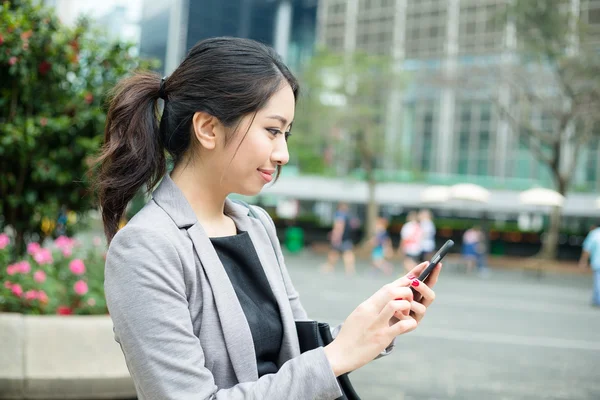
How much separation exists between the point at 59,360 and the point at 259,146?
11.0 ft

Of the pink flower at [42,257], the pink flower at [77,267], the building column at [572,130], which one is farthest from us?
the building column at [572,130]

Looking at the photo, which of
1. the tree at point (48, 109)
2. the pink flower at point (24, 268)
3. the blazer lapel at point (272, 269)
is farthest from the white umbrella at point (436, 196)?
the blazer lapel at point (272, 269)

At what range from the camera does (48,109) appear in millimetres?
5844

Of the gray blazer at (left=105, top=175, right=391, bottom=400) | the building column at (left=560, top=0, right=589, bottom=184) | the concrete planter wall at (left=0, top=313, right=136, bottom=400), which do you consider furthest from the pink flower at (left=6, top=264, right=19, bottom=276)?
the building column at (left=560, top=0, right=589, bottom=184)

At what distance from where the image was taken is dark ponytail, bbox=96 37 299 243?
1.53m

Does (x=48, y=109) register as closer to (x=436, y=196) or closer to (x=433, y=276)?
(x=433, y=276)

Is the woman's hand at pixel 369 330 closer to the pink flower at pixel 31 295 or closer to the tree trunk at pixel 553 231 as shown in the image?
the pink flower at pixel 31 295

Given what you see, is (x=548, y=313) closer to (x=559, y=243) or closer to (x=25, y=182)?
(x=25, y=182)

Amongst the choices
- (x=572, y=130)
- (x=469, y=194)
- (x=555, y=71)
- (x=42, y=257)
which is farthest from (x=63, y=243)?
(x=572, y=130)

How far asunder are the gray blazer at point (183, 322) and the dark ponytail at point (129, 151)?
0.48ft

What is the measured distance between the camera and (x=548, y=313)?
37.5 feet

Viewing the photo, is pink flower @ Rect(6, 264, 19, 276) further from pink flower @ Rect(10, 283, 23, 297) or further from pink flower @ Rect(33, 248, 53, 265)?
pink flower @ Rect(33, 248, 53, 265)

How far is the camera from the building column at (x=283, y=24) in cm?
5519

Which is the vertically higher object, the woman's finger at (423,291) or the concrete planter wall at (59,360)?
the woman's finger at (423,291)
